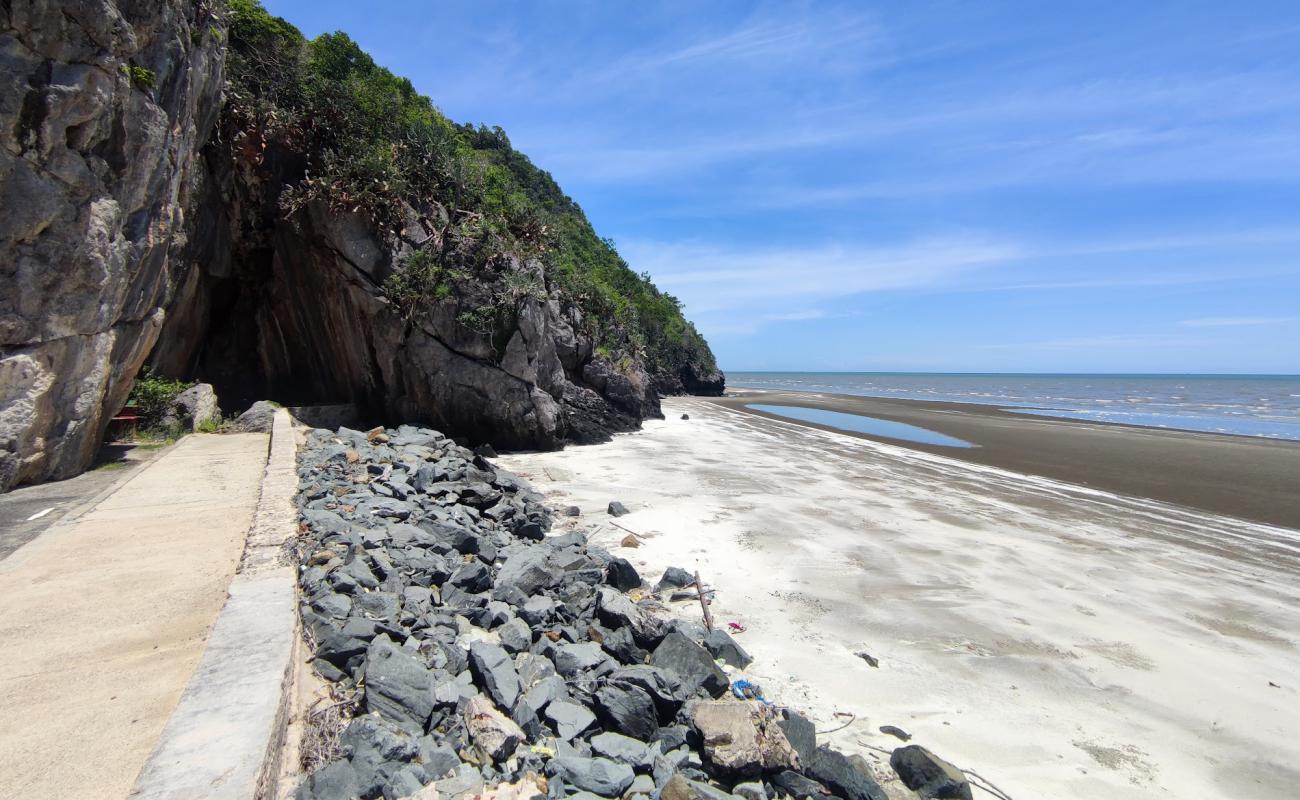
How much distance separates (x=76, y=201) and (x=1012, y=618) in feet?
39.5

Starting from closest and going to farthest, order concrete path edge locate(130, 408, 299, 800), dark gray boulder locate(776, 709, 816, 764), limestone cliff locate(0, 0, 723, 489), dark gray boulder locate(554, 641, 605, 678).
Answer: concrete path edge locate(130, 408, 299, 800), dark gray boulder locate(776, 709, 816, 764), dark gray boulder locate(554, 641, 605, 678), limestone cliff locate(0, 0, 723, 489)

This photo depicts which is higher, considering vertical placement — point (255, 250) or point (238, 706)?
point (255, 250)

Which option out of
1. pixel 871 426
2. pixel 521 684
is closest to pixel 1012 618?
pixel 521 684

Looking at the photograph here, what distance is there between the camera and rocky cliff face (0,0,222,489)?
21.6 ft

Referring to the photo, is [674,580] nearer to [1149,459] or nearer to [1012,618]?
[1012,618]

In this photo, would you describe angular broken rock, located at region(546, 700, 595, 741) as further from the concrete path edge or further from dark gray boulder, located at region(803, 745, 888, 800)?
the concrete path edge

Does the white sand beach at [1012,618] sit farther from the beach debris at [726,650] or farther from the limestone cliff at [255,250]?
the limestone cliff at [255,250]

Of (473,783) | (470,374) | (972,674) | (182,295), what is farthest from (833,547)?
(182,295)

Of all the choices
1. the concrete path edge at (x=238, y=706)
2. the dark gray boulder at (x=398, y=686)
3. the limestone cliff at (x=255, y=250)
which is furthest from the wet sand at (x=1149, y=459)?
the concrete path edge at (x=238, y=706)

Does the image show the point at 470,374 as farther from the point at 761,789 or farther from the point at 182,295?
the point at 761,789

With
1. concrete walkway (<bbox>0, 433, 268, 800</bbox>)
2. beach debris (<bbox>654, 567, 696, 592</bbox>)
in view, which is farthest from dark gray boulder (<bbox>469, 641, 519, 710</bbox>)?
beach debris (<bbox>654, 567, 696, 592</bbox>)

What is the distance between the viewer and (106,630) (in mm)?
3865

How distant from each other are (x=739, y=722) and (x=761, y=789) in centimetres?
40

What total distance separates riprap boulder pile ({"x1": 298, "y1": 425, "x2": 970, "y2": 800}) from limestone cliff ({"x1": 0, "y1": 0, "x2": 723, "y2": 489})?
4.69m
